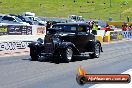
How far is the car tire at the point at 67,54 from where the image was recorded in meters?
18.9

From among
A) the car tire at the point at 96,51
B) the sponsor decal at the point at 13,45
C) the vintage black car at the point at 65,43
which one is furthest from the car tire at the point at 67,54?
the sponsor decal at the point at 13,45

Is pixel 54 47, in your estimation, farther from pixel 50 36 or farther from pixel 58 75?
pixel 58 75

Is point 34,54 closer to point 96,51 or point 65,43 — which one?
point 65,43

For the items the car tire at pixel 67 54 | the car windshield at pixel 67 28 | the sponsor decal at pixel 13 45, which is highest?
the car windshield at pixel 67 28

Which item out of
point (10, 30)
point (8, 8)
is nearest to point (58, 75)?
point (10, 30)

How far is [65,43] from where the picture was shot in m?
19.0

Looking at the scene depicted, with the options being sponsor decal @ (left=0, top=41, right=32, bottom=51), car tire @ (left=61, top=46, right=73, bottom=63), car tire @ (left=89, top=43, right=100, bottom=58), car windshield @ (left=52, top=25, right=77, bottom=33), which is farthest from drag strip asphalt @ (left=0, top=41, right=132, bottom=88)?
sponsor decal @ (left=0, top=41, right=32, bottom=51)

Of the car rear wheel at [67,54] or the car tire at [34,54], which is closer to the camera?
the car rear wheel at [67,54]

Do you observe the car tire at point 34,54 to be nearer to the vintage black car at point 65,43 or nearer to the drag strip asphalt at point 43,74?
the vintage black car at point 65,43

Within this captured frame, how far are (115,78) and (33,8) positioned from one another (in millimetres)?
92274

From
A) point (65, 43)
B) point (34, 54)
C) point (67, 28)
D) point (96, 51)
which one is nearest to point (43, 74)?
point (65, 43)

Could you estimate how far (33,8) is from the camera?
321ft

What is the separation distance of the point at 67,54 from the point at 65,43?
51 cm

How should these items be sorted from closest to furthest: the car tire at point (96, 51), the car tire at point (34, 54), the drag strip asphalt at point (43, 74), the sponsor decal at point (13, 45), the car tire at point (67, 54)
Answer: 1. the drag strip asphalt at point (43, 74)
2. the car tire at point (67, 54)
3. the car tire at point (34, 54)
4. the car tire at point (96, 51)
5. the sponsor decal at point (13, 45)
